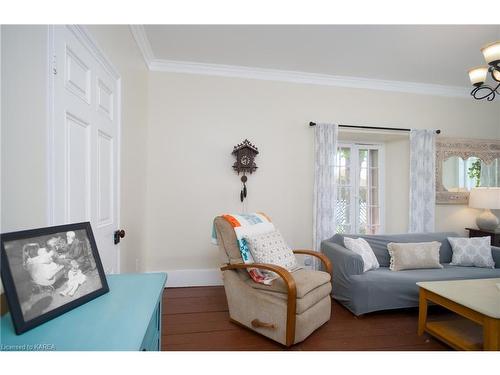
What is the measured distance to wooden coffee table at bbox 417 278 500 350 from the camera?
60.4 inches

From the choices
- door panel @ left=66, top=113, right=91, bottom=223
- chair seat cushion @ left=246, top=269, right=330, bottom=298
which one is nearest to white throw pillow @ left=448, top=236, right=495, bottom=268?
chair seat cushion @ left=246, top=269, right=330, bottom=298

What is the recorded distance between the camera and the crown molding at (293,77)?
3008 mm

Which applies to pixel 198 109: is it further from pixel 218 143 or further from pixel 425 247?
pixel 425 247

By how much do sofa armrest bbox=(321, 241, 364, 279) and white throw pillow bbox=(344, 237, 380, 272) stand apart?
7 cm

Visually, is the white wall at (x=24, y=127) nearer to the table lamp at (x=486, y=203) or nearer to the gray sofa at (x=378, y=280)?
the gray sofa at (x=378, y=280)

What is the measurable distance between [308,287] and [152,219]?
2.04m

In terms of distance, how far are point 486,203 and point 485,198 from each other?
2.7 inches

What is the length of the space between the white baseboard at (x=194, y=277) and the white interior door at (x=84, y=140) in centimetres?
128

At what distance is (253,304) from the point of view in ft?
6.49

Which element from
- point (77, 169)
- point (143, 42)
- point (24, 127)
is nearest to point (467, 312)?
point (77, 169)

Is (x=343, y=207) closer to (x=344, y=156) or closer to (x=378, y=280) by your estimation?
(x=344, y=156)

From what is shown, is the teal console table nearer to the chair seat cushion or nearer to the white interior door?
the white interior door

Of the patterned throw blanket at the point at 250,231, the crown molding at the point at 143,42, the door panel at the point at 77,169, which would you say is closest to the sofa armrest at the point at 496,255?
the patterned throw blanket at the point at 250,231

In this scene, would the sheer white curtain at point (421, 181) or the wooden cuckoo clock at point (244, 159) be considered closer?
the wooden cuckoo clock at point (244, 159)
